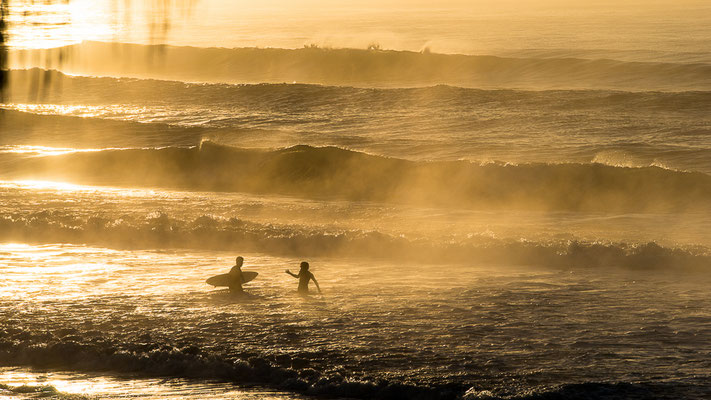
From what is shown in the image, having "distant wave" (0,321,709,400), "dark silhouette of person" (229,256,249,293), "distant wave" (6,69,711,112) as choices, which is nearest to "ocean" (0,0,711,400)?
"distant wave" (0,321,709,400)

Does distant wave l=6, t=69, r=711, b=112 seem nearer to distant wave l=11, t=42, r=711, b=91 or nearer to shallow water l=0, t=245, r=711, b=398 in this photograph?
distant wave l=11, t=42, r=711, b=91

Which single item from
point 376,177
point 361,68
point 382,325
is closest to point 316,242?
point 382,325

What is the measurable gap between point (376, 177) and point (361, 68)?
77.1ft

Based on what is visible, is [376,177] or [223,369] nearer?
[223,369]

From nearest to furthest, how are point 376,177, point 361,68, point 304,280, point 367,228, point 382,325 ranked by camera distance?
point 382,325 < point 304,280 < point 367,228 < point 376,177 < point 361,68

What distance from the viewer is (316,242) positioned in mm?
16719

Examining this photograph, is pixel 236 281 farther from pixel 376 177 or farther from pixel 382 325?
pixel 376 177

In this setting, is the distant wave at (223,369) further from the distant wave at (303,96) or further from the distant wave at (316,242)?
the distant wave at (303,96)

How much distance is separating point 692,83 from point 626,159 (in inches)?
601

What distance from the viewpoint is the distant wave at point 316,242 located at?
15.0m

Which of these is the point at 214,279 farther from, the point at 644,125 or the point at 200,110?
the point at 200,110

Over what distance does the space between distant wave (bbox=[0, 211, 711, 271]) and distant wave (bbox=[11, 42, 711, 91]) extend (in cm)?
2461

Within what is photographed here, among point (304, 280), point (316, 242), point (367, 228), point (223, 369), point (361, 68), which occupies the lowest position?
point (223, 369)

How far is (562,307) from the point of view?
1204 centimetres
